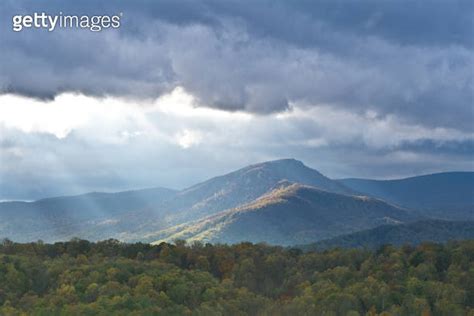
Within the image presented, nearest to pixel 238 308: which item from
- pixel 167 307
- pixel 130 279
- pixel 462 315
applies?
pixel 167 307

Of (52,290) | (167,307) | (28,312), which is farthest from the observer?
(52,290)

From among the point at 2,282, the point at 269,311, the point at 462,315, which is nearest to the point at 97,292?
the point at 2,282

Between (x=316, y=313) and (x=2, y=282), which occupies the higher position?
(x=2, y=282)

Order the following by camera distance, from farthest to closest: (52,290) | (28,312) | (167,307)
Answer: (52,290) → (167,307) → (28,312)

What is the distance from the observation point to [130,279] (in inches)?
→ 7854

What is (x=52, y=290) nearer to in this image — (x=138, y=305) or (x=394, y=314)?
(x=138, y=305)

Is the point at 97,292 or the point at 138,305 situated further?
the point at 97,292

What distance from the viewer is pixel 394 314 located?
188m

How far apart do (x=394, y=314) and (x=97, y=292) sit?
7927 centimetres

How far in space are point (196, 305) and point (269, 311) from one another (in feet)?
64.6

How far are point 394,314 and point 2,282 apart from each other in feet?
357

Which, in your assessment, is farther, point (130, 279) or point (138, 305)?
point (130, 279)

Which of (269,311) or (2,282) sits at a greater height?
(2,282)

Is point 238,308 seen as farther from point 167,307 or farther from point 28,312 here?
point 28,312
